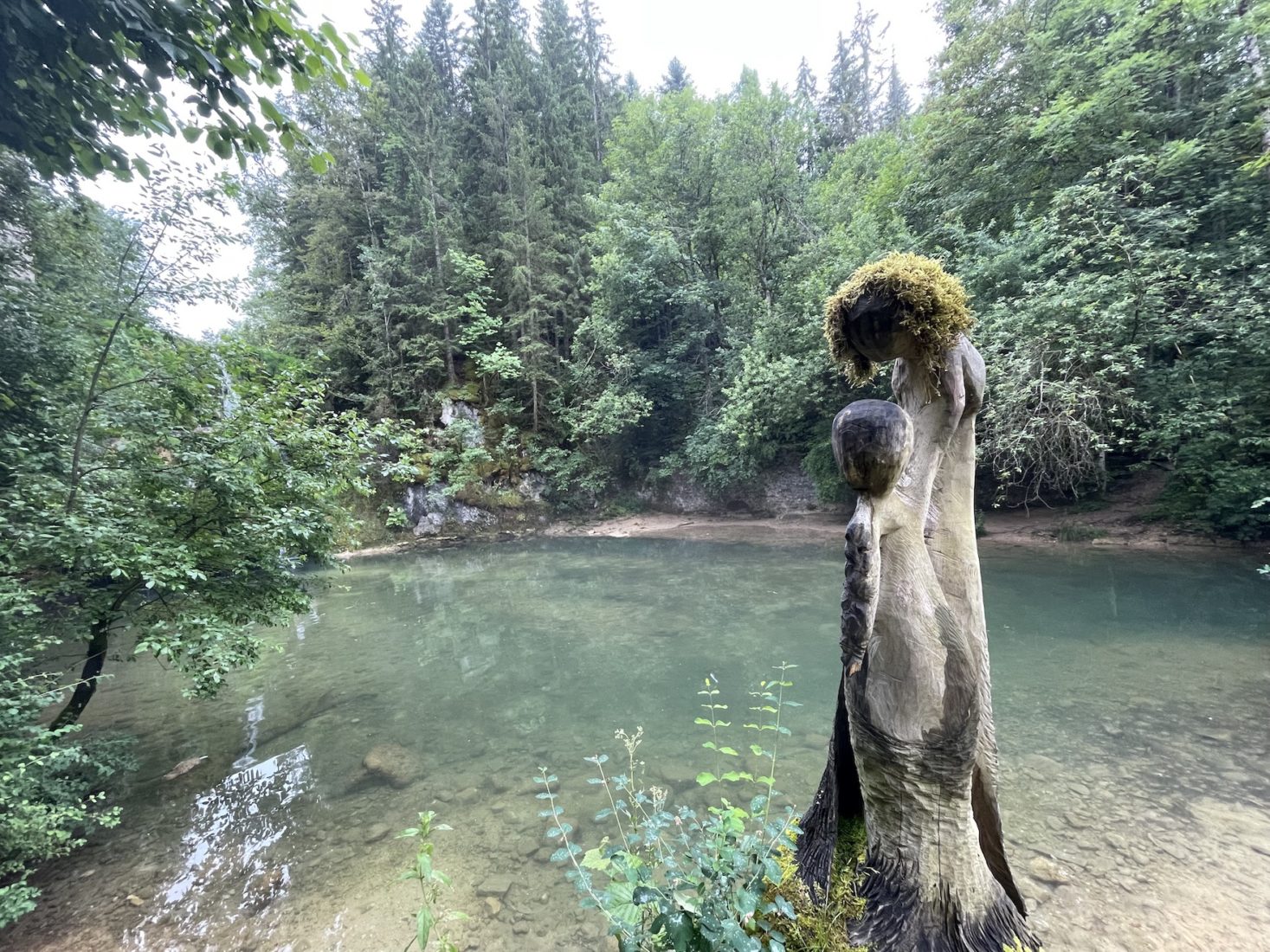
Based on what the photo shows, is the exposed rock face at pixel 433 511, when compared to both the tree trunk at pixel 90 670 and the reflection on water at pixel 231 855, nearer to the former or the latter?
the reflection on water at pixel 231 855

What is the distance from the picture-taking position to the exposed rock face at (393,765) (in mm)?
4254

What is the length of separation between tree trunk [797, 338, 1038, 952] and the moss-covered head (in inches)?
3.8

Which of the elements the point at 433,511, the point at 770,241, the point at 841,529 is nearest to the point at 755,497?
the point at 841,529

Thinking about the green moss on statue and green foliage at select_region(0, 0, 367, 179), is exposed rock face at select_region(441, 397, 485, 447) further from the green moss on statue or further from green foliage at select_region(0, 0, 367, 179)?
the green moss on statue

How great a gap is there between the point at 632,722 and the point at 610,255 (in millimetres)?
16539

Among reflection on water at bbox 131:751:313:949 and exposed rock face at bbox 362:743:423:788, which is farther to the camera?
exposed rock face at bbox 362:743:423:788

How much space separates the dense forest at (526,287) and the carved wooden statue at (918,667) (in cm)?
214

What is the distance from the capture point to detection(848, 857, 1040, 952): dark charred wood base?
1.51 m

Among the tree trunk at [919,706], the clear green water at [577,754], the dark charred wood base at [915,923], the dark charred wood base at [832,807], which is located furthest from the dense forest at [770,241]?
the dark charred wood base at [915,923]

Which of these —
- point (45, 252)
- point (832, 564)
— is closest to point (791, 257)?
point (832, 564)

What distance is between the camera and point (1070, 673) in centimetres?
523

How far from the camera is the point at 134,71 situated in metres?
1.95

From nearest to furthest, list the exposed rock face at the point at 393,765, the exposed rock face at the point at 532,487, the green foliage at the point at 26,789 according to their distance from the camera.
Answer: the green foliage at the point at 26,789
the exposed rock face at the point at 393,765
the exposed rock face at the point at 532,487

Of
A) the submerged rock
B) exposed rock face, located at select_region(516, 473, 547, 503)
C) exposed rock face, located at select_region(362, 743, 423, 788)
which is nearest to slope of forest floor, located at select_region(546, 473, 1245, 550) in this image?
exposed rock face, located at select_region(516, 473, 547, 503)
